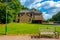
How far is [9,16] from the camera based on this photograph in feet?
113

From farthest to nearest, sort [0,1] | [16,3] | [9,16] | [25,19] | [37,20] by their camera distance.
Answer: [25,19] → [37,20] → [16,3] → [9,16] → [0,1]

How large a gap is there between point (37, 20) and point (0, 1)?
95.4 feet

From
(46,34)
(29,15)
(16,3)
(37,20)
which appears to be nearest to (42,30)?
(46,34)

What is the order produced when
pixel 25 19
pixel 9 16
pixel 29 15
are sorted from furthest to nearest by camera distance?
1. pixel 29 15
2. pixel 25 19
3. pixel 9 16

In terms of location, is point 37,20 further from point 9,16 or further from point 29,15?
point 9,16

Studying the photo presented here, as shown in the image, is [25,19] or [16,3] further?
[25,19]

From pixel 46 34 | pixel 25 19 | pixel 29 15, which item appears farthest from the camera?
pixel 29 15

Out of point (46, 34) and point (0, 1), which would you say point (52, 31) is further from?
point (0, 1)

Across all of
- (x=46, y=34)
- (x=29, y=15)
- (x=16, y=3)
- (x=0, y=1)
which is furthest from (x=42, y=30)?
(x=29, y=15)

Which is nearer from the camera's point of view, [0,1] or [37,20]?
[0,1]

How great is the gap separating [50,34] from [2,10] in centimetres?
2120

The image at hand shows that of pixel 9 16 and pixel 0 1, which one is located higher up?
pixel 0 1

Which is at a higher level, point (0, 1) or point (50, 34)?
point (0, 1)

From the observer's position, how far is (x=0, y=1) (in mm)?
32156
